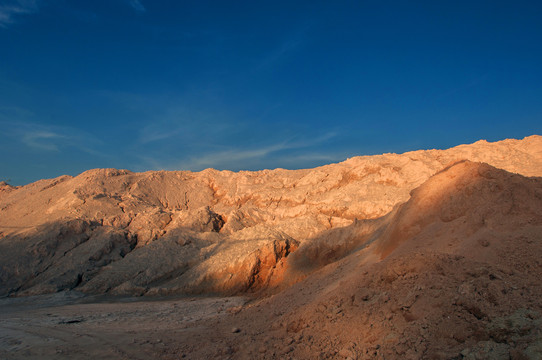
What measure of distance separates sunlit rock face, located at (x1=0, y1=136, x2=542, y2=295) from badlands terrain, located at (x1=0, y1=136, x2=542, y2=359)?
0.25ft

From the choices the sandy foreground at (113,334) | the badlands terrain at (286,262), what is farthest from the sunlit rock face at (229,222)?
the sandy foreground at (113,334)

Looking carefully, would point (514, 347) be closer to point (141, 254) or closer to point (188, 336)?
point (188, 336)

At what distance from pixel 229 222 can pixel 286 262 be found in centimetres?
676

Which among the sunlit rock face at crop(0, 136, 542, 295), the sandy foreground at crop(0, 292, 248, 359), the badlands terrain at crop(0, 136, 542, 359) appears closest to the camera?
the badlands terrain at crop(0, 136, 542, 359)

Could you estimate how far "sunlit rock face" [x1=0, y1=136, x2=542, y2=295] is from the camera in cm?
1181

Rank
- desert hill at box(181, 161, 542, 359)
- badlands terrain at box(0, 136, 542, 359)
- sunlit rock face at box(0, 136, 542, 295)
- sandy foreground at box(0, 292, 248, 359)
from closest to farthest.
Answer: desert hill at box(181, 161, 542, 359) < badlands terrain at box(0, 136, 542, 359) < sandy foreground at box(0, 292, 248, 359) < sunlit rock face at box(0, 136, 542, 295)

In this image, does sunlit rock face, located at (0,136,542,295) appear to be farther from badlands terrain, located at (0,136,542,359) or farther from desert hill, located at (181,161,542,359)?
desert hill, located at (181,161,542,359)

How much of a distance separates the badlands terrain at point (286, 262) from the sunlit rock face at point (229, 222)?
8cm

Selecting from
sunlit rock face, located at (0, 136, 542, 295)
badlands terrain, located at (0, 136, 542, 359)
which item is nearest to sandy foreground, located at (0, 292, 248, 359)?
badlands terrain, located at (0, 136, 542, 359)

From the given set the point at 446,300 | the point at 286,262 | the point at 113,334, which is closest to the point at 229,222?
the point at 286,262

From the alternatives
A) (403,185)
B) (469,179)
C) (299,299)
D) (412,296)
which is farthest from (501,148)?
(412,296)

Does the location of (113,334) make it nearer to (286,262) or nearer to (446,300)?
(446,300)

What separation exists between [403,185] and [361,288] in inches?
574

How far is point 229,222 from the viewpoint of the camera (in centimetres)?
1838
